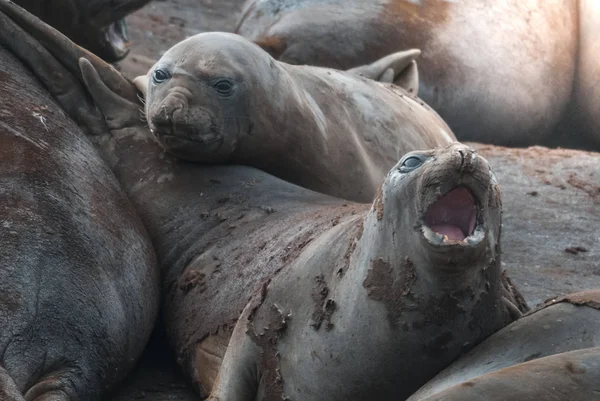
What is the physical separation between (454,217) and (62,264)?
3.86 ft

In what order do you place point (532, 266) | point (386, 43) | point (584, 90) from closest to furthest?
1. point (532, 266)
2. point (386, 43)
3. point (584, 90)

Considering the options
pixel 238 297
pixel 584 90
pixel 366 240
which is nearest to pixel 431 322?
pixel 366 240

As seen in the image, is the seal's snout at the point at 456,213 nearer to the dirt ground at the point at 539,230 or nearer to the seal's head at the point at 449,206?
the seal's head at the point at 449,206

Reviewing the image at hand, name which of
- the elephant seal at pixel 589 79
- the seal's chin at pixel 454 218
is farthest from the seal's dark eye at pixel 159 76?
the elephant seal at pixel 589 79

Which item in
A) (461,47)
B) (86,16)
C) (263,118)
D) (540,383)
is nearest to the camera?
(540,383)

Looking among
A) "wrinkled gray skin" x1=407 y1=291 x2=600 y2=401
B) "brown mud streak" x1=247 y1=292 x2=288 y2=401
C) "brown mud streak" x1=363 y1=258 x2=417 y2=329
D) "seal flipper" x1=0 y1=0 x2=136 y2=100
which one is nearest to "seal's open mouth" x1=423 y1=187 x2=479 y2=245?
"brown mud streak" x1=363 y1=258 x2=417 y2=329

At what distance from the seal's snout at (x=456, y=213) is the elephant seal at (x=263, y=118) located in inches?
59.1

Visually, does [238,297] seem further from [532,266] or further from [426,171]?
[532,266]

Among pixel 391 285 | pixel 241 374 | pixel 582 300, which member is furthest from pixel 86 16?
pixel 582 300

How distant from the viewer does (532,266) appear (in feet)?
16.6

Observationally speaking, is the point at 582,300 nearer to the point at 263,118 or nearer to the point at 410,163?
the point at 410,163

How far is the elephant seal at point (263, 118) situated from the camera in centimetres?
431

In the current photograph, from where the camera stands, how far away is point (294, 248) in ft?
12.1

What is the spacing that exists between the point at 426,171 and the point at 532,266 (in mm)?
2232
